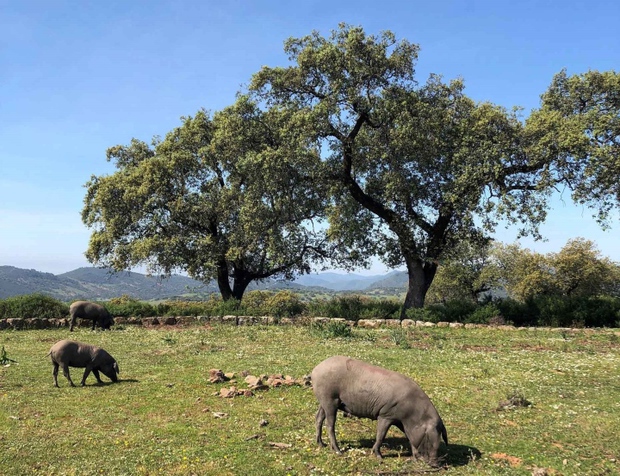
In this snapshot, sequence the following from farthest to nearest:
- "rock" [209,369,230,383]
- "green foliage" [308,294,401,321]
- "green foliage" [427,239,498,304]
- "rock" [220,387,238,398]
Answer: "green foliage" [427,239,498,304]
"green foliage" [308,294,401,321]
"rock" [209,369,230,383]
"rock" [220,387,238,398]

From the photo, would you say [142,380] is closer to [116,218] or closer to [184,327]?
[184,327]

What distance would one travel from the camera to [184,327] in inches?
1294

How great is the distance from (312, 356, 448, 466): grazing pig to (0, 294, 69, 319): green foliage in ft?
99.0

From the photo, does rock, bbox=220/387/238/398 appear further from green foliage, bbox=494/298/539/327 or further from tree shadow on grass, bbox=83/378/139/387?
green foliage, bbox=494/298/539/327

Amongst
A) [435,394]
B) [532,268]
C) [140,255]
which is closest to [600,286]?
[532,268]

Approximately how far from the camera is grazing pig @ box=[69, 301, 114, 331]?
3017cm

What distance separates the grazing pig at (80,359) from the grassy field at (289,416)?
0.62 meters

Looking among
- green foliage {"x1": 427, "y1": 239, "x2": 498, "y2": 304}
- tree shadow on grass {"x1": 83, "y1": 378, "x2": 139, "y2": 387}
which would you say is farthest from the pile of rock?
green foliage {"x1": 427, "y1": 239, "x2": 498, "y2": 304}

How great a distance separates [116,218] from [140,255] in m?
4.72

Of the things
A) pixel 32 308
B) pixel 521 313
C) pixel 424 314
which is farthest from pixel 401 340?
pixel 32 308

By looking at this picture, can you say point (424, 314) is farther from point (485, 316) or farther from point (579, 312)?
point (579, 312)

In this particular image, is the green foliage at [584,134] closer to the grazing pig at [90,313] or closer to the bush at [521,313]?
the bush at [521,313]

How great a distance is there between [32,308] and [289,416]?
28.6m

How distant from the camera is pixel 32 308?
3294 cm
